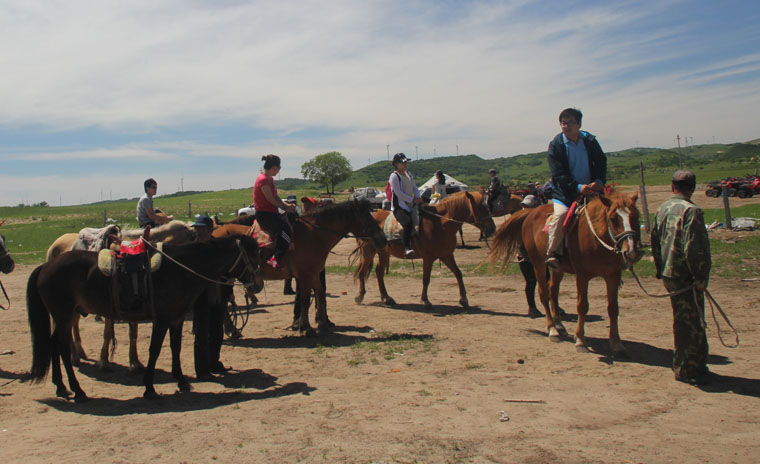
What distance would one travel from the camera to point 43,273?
5.92 metres

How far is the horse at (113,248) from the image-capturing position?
6.88 metres

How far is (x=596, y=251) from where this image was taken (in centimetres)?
679

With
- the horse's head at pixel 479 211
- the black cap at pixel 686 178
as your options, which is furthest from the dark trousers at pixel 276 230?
the black cap at pixel 686 178

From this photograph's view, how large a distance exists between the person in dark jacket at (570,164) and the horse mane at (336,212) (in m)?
3.24

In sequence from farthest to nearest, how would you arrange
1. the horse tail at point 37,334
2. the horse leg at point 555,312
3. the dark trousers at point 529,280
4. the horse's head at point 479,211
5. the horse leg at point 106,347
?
the horse's head at point 479,211
the dark trousers at point 529,280
the horse leg at point 555,312
the horse leg at point 106,347
the horse tail at point 37,334

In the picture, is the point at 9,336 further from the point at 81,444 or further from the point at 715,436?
the point at 715,436

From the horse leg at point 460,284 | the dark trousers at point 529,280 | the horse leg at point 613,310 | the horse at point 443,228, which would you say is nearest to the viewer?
the horse leg at point 613,310

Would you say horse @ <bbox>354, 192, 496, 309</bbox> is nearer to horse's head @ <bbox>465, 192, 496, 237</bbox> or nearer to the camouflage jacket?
horse's head @ <bbox>465, 192, 496, 237</bbox>

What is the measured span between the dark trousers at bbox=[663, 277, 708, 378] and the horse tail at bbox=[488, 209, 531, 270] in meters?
3.46

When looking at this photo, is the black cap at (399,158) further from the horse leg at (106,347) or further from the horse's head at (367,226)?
the horse leg at (106,347)

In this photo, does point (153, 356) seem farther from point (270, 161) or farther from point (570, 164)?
point (570, 164)

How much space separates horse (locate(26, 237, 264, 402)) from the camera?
586 cm

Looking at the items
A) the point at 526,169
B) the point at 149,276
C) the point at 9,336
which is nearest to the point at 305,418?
the point at 149,276

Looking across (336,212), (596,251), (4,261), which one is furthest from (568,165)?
(4,261)
